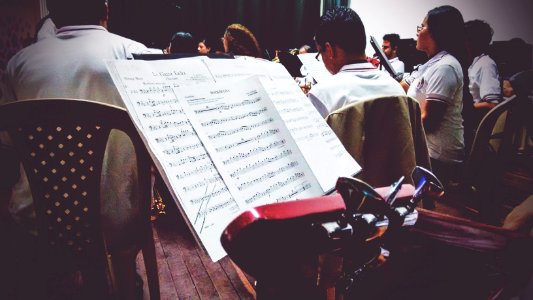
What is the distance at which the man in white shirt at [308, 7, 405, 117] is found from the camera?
1.49 m

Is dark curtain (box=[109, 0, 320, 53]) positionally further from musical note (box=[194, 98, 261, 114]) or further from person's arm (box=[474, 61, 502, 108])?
musical note (box=[194, 98, 261, 114])

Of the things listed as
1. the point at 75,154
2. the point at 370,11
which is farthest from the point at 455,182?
the point at 370,11

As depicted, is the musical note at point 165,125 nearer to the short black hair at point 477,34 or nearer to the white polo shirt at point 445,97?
the white polo shirt at point 445,97

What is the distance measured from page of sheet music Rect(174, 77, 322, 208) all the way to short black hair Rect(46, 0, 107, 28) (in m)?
1.02

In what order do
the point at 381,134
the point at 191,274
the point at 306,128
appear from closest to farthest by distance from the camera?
1. the point at 306,128
2. the point at 381,134
3. the point at 191,274

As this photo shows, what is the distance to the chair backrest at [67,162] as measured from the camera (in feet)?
3.52

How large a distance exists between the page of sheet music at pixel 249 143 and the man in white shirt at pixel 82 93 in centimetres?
68

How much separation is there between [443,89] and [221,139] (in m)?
1.86

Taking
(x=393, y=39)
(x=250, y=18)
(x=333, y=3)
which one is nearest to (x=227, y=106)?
(x=393, y=39)

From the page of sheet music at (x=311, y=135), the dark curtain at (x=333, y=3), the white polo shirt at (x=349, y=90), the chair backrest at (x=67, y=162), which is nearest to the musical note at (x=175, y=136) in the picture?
the page of sheet music at (x=311, y=135)

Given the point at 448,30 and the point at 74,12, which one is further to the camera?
the point at 448,30

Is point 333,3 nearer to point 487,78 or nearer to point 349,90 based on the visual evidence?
point 487,78

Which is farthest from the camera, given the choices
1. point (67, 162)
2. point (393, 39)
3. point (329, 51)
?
point (393, 39)

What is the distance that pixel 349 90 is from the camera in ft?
4.86
